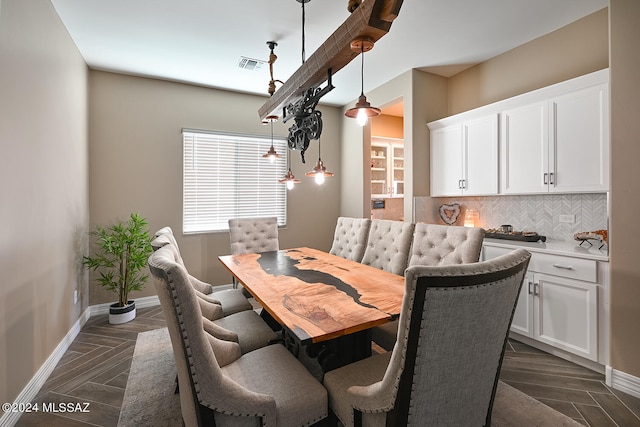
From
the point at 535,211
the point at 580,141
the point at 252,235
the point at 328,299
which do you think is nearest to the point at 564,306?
the point at 535,211

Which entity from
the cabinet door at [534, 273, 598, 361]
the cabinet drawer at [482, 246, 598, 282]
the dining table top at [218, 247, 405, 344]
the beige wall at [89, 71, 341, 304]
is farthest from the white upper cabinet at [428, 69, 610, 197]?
the beige wall at [89, 71, 341, 304]

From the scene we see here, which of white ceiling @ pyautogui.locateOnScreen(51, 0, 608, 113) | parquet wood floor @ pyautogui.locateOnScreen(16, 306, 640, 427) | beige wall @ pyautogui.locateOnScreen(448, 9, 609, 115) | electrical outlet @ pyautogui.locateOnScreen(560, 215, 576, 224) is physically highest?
white ceiling @ pyautogui.locateOnScreen(51, 0, 608, 113)

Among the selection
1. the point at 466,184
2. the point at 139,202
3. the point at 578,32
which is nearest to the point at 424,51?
the point at 578,32

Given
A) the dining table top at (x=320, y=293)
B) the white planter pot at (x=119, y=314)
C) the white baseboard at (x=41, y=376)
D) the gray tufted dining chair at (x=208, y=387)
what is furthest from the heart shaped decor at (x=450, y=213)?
the white baseboard at (x=41, y=376)

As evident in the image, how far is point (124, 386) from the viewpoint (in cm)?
209

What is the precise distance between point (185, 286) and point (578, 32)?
3711 mm

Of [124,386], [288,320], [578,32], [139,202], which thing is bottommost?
[124,386]

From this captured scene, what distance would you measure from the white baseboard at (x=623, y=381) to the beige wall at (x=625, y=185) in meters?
0.03

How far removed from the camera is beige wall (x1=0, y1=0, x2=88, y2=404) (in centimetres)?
171

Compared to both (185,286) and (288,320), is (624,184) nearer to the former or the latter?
(288,320)

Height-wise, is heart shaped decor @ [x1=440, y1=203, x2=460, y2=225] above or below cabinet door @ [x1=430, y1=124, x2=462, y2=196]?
below

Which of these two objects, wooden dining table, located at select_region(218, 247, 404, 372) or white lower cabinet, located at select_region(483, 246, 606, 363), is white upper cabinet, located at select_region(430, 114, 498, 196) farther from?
wooden dining table, located at select_region(218, 247, 404, 372)

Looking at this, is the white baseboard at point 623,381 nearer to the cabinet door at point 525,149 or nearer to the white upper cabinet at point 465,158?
the cabinet door at point 525,149

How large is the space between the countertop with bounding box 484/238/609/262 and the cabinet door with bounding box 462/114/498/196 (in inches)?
23.6
